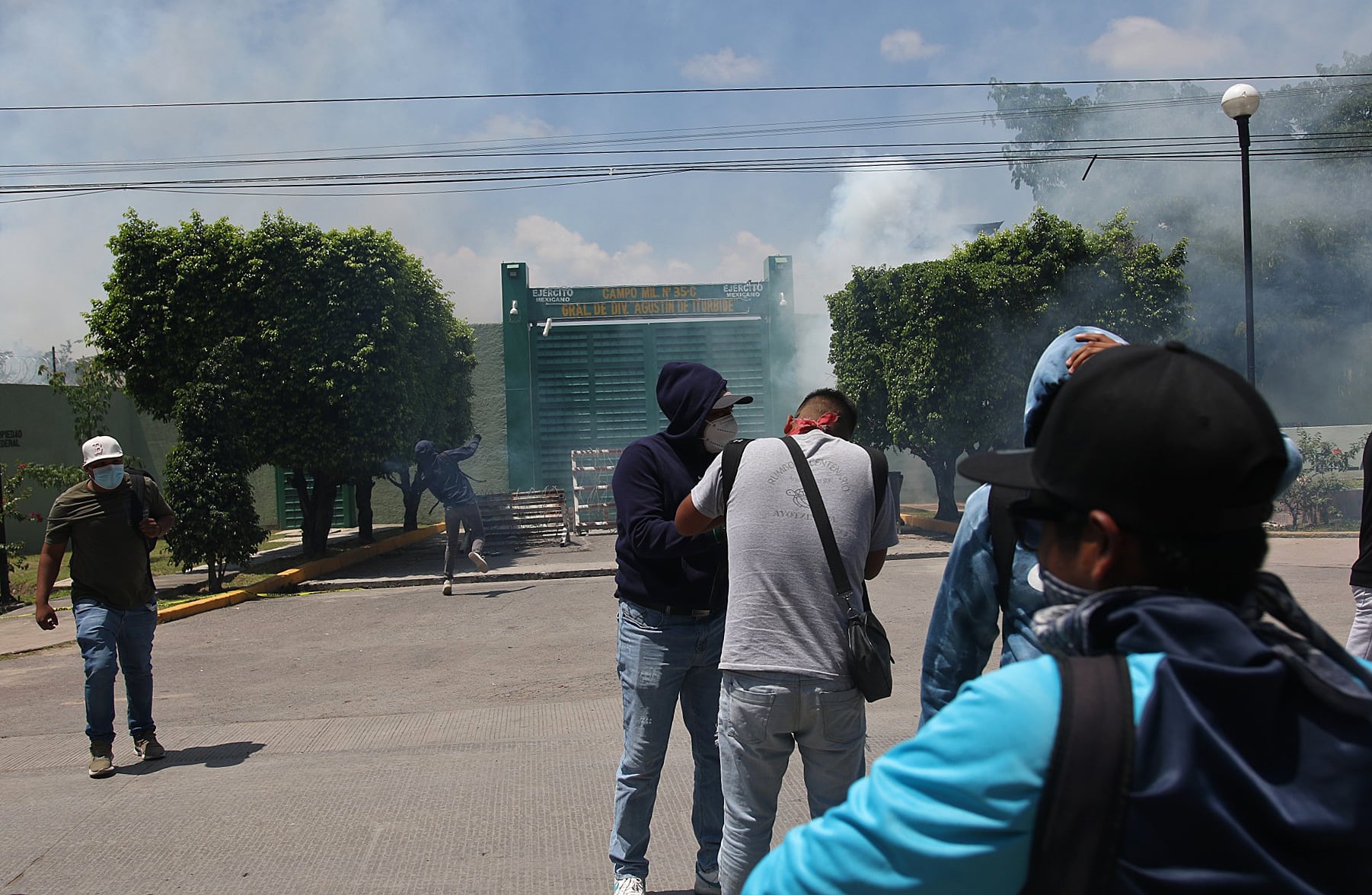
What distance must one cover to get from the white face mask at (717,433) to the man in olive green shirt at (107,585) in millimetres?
3627

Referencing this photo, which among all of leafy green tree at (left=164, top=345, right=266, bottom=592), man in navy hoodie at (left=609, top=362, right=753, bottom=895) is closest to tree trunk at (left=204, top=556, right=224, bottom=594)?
leafy green tree at (left=164, top=345, right=266, bottom=592)

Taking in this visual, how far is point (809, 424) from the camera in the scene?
297 centimetres

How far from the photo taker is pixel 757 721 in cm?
259

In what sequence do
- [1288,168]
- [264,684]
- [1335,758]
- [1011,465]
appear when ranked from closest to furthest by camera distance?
1. [1335,758]
2. [1011,465]
3. [264,684]
4. [1288,168]

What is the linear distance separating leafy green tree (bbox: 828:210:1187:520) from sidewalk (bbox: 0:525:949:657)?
206 cm

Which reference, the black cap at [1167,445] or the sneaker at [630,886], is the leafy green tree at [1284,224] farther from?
the black cap at [1167,445]

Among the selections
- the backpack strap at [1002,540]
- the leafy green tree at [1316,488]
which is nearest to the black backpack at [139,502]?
the backpack strap at [1002,540]

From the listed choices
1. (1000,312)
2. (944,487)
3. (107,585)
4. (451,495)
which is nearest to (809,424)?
(107,585)

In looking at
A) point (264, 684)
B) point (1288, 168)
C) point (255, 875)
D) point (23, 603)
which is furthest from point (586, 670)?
point (1288, 168)

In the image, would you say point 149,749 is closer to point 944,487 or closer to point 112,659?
point 112,659

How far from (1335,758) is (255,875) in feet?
12.6

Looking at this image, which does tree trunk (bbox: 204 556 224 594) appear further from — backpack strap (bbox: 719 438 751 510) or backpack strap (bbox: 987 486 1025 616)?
backpack strap (bbox: 987 486 1025 616)

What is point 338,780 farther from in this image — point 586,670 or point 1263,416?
point 1263,416

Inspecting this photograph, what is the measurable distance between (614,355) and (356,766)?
53.1 ft
